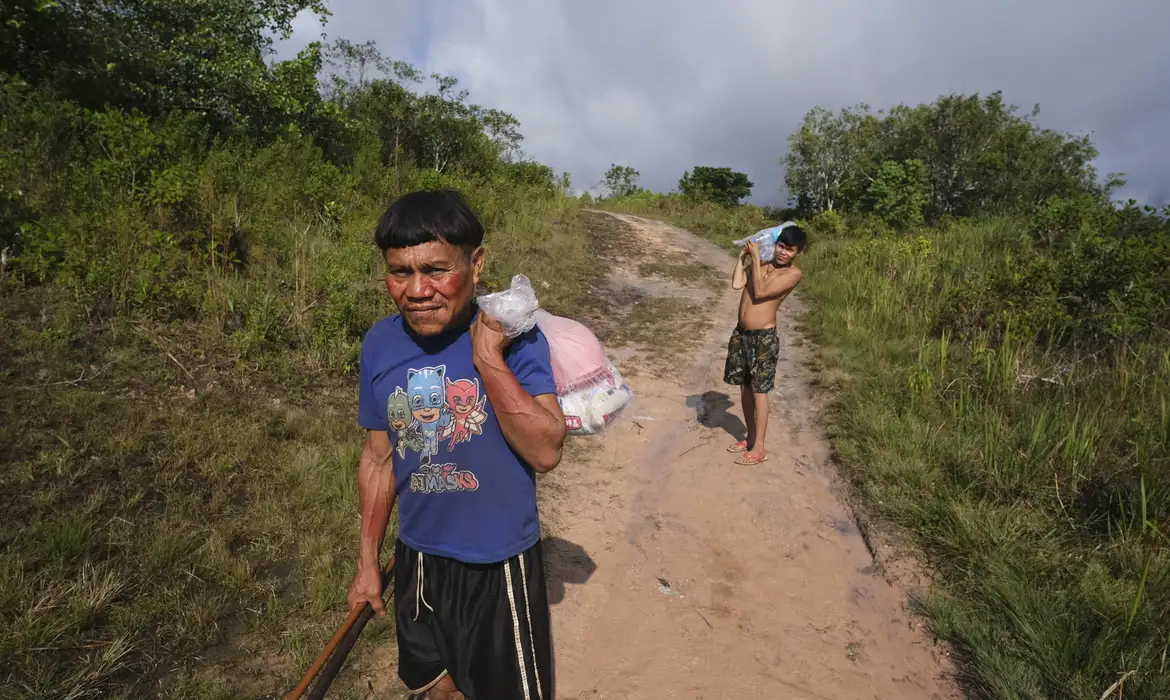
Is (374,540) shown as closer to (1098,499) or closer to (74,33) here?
(1098,499)

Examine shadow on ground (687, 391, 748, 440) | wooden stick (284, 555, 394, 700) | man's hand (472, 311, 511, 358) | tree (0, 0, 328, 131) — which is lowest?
shadow on ground (687, 391, 748, 440)

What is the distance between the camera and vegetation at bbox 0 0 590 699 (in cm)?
232

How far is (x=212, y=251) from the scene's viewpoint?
189 inches

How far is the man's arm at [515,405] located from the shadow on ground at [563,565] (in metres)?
1.78

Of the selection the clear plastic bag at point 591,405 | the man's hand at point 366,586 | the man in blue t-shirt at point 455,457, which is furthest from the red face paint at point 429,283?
the man's hand at point 366,586

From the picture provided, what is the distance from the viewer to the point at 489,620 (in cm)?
158

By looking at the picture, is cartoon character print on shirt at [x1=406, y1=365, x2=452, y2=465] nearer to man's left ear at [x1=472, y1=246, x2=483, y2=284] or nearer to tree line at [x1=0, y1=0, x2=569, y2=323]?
man's left ear at [x1=472, y1=246, x2=483, y2=284]

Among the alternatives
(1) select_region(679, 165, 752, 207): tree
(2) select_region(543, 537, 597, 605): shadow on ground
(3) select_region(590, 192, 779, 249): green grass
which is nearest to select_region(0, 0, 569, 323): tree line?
(2) select_region(543, 537, 597, 605): shadow on ground

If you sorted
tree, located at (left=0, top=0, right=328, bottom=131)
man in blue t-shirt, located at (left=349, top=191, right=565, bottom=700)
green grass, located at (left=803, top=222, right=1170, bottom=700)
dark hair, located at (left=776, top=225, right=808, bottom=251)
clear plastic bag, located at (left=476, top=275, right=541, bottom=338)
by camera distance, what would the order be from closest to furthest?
1. clear plastic bag, located at (left=476, top=275, right=541, bottom=338)
2. man in blue t-shirt, located at (left=349, top=191, right=565, bottom=700)
3. green grass, located at (left=803, top=222, right=1170, bottom=700)
4. dark hair, located at (left=776, top=225, right=808, bottom=251)
5. tree, located at (left=0, top=0, right=328, bottom=131)

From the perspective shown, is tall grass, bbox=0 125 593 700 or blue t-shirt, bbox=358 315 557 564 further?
tall grass, bbox=0 125 593 700

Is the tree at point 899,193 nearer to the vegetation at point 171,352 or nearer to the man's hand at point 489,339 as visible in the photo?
the vegetation at point 171,352

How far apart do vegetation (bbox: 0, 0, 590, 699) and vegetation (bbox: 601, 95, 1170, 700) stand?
2.92m

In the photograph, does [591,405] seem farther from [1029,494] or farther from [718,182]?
[718,182]

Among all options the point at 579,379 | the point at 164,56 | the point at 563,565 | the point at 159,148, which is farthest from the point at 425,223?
the point at 164,56
